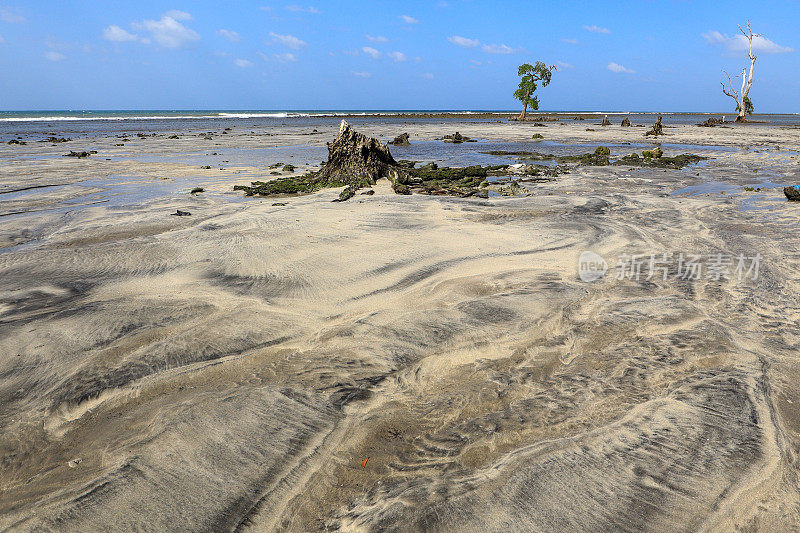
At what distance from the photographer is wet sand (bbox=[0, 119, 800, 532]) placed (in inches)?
88.9

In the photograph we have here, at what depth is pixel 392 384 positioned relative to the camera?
3.24 m

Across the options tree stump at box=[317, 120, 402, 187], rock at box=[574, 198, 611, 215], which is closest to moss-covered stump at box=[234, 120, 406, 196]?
tree stump at box=[317, 120, 402, 187]

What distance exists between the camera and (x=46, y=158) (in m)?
20.2

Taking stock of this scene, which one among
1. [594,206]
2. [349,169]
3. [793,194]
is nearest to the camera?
[594,206]

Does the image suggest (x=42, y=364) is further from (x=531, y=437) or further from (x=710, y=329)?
(x=710, y=329)

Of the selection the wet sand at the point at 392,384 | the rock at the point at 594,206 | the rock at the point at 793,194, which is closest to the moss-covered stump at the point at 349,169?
the rock at the point at 594,206

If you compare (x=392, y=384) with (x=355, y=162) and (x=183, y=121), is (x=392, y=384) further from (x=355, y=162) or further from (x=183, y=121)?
(x=183, y=121)
